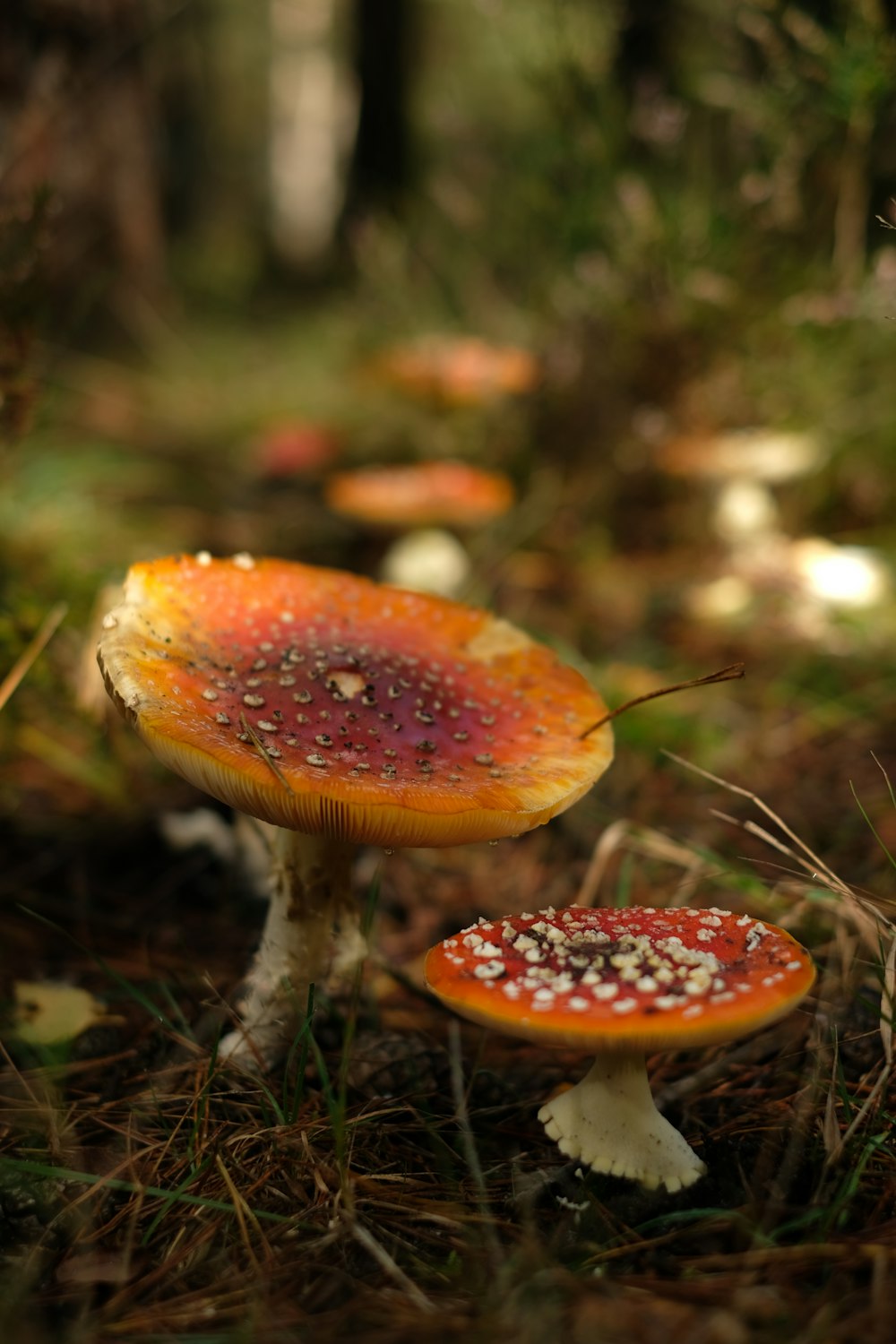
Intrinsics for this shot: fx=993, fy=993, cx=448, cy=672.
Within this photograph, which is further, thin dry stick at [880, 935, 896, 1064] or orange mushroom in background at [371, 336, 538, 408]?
orange mushroom in background at [371, 336, 538, 408]

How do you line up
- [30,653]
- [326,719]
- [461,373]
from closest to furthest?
[326,719]
[30,653]
[461,373]

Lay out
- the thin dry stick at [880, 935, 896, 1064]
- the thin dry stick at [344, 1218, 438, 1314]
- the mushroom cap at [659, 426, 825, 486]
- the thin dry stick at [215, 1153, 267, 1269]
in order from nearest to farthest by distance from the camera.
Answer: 1. the thin dry stick at [344, 1218, 438, 1314]
2. the thin dry stick at [215, 1153, 267, 1269]
3. the thin dry stick at [880, 935, 896, 1064]
4. the mushroom cap at [659, 426, 825, 486]

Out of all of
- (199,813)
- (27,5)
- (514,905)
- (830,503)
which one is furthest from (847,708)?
(27,5)

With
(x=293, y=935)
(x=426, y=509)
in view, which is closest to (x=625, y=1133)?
(x=293, y=935)

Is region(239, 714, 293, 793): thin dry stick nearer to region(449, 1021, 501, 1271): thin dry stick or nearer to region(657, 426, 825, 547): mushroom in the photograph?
region(449, 1021, 501, 1271): thin dry stick

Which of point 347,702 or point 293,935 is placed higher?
point 347,702

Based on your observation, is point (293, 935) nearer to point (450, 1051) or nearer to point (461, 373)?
point (450, 1051)

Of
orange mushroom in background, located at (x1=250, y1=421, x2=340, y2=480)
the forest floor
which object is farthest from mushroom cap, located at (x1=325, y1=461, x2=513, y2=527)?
orange mushroom in background, located at (x1=250, y1=421, x2=340, y2=480)
